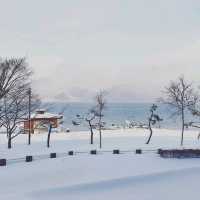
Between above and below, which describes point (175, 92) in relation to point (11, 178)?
above

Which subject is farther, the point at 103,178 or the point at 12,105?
the point at 12,105

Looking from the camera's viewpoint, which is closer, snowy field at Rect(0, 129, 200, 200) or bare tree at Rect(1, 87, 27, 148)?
snowy field at Rect(0, 129, 200, 200)

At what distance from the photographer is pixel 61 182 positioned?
979 inches

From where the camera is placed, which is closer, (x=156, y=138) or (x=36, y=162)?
(x=36, y=162)

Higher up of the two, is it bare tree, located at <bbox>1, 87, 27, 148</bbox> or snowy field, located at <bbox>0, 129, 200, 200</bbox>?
bare tree, located at <bbox>1, 87, 27, 148</bbox>

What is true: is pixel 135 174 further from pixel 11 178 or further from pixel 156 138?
pixel 156 138

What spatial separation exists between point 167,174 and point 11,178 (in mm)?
9779

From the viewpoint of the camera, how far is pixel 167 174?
1070 inches

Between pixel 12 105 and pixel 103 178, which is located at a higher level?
pixel 12 105

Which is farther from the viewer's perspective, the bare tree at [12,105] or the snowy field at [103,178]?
the bare tree at [12,105]

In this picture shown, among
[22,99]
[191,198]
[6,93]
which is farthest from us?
[22,99]

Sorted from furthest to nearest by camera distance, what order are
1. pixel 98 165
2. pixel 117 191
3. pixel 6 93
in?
pixel 6 93 < pixel 98 165 < pixel 117 191

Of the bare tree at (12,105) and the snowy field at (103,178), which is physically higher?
the bare tree at (12,105)

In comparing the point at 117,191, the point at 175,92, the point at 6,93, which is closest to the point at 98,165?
the point at 117,191
